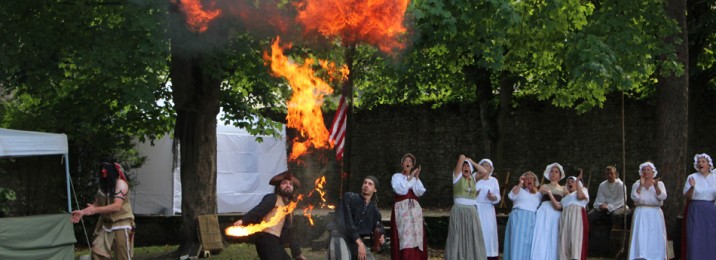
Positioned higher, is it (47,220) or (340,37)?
(340,37)

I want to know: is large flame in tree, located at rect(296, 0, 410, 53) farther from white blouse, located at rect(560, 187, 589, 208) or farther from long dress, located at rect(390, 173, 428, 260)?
white blouse, located at rect(560, 187, 589, 208)

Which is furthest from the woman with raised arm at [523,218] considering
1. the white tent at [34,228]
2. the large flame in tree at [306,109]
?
the white tent at [34,228]

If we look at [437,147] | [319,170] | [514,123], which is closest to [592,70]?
[514,123]

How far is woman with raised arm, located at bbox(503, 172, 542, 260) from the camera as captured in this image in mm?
13438

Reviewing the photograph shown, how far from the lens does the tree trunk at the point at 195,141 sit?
1506 centimetres

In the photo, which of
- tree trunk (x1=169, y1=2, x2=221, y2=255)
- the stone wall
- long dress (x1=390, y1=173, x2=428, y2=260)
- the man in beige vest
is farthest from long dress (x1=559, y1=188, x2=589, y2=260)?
the stone wall

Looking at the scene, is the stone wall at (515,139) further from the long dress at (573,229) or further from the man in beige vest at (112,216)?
the man in beige vest at (112,216)

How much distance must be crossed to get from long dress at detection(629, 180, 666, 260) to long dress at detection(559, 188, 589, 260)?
78cm

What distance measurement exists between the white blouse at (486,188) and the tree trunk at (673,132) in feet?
11.7

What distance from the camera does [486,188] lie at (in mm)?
13406

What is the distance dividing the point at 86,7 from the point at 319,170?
16.0 metres

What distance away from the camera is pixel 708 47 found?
19406mm

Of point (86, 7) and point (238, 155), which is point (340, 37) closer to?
point (86, 7)

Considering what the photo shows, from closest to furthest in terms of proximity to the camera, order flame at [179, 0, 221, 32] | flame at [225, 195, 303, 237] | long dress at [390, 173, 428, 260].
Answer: flame at [225, 195, 303, 237], long dress at [390, 173, 428, 260], flame at [179, 0, 221, 32]
